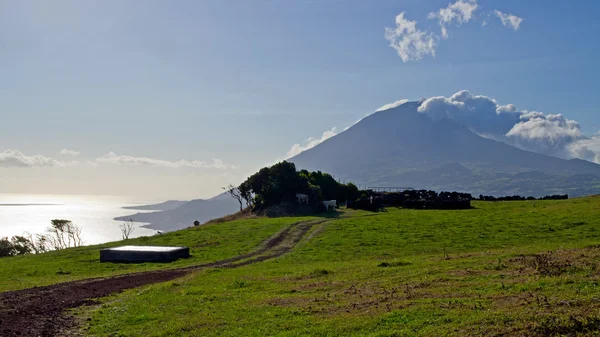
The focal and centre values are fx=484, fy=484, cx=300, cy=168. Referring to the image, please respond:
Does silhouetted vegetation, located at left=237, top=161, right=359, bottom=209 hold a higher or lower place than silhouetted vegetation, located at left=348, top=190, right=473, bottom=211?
higher

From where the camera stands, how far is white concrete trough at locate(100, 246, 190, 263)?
52906 millimetres

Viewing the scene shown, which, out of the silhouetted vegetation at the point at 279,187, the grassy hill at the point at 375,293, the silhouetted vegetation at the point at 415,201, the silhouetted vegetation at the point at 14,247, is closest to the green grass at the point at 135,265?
the grassy hill at the point at 375,293

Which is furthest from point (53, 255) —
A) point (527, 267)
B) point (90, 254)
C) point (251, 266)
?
point (527, 267)

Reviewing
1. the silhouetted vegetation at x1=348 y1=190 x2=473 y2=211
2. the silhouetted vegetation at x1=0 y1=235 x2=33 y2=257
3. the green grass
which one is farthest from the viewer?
the silhouetted vegetation at x1=0 y1=235 x2=33 y2=257

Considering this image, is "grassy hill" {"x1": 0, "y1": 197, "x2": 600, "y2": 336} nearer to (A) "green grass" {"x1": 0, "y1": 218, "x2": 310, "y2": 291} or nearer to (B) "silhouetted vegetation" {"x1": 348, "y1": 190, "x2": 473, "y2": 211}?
(A) "green grass" {"x1": 0, "y1": 218, "x2": 310, "y2": 291}

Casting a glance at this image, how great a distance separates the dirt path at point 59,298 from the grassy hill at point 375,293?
1.42 metres

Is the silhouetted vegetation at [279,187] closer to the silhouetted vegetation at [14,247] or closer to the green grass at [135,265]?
the green grass at [135,265]

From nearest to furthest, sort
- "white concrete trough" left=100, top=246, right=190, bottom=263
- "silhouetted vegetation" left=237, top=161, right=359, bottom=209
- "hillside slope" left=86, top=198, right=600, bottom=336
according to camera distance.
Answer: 1. "hillside slope" left=86, top=198, right=600, bottom=336
2. "white concrete trough" left=100, top=246, right=190, bottom=263
3. "silhouetted vegetation" left=237, top=161, right=359, bottom=209

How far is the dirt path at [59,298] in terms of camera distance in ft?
73.6

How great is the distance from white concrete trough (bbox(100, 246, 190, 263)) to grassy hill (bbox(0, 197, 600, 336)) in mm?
1924

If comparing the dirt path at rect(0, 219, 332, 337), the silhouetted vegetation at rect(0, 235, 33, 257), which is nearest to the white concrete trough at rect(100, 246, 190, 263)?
the dirt path at rect(0, 219, 332, 337)

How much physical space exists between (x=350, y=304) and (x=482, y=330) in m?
7.90

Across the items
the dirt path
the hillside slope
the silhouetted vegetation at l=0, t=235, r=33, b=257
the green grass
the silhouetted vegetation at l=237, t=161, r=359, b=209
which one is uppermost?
the silhouetted vegetation at l=237, t=161, r=359, b=209

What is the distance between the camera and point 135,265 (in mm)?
51125
